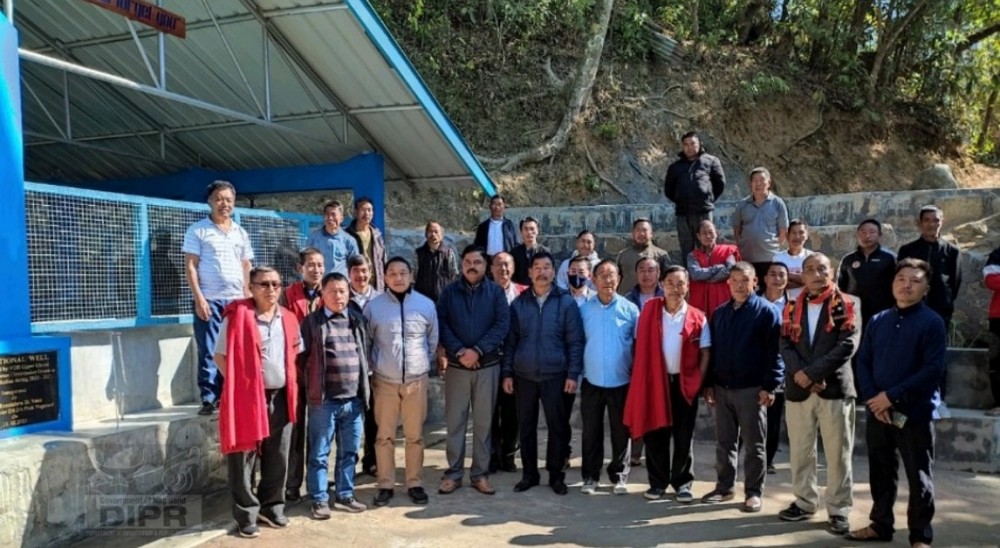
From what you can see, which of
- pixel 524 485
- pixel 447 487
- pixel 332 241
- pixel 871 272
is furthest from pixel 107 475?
pixel 871 272

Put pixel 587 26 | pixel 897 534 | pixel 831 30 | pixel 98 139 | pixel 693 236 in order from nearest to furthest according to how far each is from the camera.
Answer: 1. pixel 897 534
2. pixel 693 236
3. pixel 98 139
4. pixel 587 26
5. pixel 831 30

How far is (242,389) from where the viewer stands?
14.1 ft

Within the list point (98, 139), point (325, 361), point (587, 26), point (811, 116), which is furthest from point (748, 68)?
point (325, 361)

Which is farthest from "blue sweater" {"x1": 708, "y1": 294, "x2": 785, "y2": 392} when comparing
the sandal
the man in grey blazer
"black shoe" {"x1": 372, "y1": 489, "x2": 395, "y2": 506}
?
"black shoe" {"x1": 372, "y1": 489, "x2": 395, "y2": 506}

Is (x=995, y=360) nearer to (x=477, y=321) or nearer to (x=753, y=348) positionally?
(x=753, y=348)

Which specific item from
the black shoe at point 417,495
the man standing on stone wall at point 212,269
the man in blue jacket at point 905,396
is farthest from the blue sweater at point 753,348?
the man standing on stone wall at point 212,269

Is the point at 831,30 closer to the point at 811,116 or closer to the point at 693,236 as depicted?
the point at 811,116

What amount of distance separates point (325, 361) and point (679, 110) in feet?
45.9

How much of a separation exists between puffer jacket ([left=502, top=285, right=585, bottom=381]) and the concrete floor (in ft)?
2.95

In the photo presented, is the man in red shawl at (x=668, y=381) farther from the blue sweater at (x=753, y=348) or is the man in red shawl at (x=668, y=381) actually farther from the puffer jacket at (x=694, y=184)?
the puffer jacket at (x=694, y=184)

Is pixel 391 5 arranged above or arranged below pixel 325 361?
above

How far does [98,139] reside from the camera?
935 cm

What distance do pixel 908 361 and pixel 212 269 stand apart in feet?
15.2

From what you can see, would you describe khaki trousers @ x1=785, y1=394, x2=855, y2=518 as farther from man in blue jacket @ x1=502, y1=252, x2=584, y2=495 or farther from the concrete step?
the concrete step
